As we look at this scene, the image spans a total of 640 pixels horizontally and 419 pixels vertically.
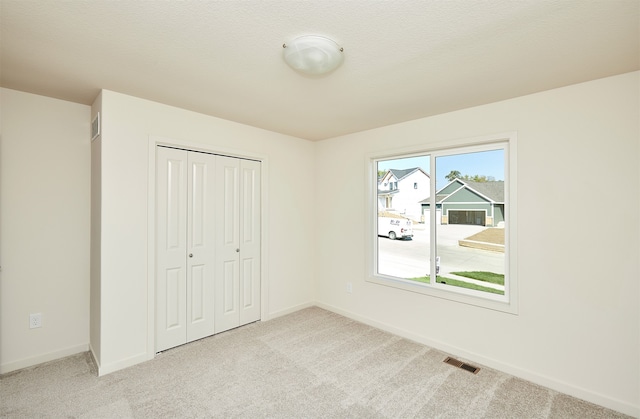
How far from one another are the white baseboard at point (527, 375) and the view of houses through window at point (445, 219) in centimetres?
58

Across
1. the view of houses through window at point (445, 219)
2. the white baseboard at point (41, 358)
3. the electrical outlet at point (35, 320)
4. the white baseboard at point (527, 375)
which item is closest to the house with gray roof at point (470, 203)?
the view of houses through window at point (445, 219)

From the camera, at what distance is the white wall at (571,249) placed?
204 centimetres

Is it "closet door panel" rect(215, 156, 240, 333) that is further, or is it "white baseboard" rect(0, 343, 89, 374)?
"closet door panel" rect(215, 156, 240, 333)

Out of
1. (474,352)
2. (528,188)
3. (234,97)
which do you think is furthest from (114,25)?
(474,352)

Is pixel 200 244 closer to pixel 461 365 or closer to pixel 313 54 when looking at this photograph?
pixel 313 54

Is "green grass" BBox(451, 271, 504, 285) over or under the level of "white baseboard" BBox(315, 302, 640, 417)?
over

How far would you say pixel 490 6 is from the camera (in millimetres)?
1389

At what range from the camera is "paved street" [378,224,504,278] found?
2812mm

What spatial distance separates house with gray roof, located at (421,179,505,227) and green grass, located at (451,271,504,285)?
486 millimetres

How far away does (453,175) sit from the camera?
2988 millimetres

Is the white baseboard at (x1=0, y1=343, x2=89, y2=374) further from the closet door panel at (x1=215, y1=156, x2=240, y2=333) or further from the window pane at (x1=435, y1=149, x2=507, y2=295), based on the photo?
the window pane at (x1=435, y1=149, x2=507, y2=295)

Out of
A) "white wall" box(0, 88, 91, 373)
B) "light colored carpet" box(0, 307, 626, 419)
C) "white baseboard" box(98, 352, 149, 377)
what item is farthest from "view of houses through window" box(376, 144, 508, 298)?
"white wall" box(0, 88, 91, 373)

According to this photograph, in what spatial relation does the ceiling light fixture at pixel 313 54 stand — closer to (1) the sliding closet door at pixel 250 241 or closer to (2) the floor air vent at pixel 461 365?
(1) the sliding closet door at pixel 250 241


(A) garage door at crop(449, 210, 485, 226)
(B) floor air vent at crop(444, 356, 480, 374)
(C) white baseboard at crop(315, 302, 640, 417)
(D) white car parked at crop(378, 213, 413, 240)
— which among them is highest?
(A) garage door at crop(449, 210, 485, 226)
